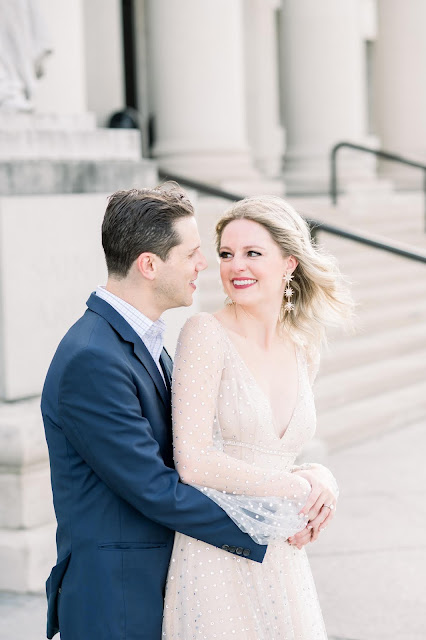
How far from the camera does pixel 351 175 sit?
12.9 m

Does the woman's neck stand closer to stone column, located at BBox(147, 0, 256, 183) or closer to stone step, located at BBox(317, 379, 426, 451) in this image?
stone step, located at BBox(317, 379, 426, 451)

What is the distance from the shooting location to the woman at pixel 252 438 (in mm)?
2348

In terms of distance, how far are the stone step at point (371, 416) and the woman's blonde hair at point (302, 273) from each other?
165 inches

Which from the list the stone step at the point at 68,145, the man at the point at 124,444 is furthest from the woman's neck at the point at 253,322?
the stone step at the point at 68,145

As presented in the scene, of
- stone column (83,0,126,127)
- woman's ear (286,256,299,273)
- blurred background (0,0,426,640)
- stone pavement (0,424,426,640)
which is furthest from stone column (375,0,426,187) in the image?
woman's ear (286,256,299,273)

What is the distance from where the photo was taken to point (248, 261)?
8.32 feet

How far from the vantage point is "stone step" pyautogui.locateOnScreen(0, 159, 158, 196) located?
4.55 meters

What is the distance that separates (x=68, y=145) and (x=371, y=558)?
2.61 meters

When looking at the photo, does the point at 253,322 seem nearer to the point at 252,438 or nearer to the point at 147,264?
the point at 252,438

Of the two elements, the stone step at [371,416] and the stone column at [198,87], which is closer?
the stone step at [371,416]

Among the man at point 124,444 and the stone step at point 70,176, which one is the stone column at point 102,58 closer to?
the stone step at point 70,176

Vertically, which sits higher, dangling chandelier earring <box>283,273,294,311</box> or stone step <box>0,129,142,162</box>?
stone step <box>0,129,142,162</box>

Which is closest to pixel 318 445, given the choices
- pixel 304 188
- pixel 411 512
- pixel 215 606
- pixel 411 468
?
pixel 411 468

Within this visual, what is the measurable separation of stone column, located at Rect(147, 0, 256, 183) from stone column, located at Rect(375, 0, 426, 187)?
5808 millimetres
